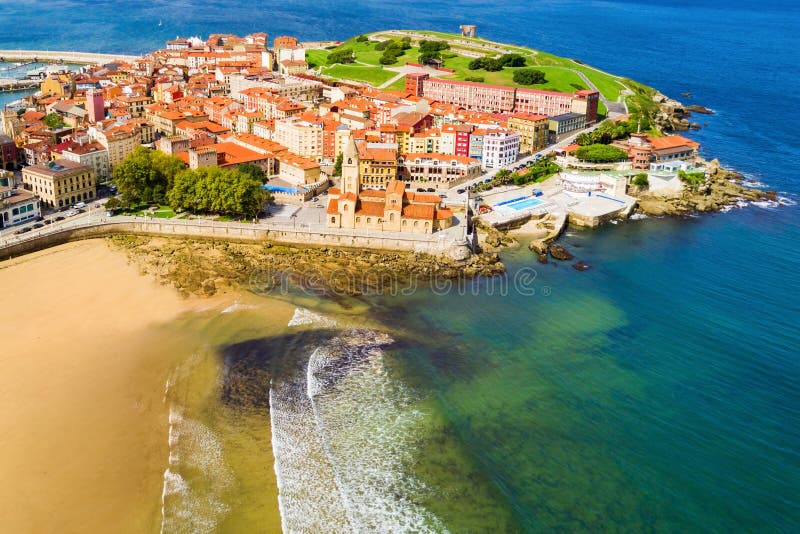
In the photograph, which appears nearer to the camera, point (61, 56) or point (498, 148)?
A: point (498, 148)

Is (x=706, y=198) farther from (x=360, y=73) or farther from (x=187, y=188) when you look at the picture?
(x=360, y=73)

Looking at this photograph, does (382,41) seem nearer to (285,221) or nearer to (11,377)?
(285,221)

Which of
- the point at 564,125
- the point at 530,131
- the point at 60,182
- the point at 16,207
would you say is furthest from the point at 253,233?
the point at 564,125

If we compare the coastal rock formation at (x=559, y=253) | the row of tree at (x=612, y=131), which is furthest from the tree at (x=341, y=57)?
the coastal rock formation at (x=559, y=253)

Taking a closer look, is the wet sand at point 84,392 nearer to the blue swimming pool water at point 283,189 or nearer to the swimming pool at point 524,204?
the blue swimming pool water at point 283,189

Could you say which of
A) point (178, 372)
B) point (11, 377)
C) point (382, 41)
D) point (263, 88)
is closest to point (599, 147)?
point (263, 88)

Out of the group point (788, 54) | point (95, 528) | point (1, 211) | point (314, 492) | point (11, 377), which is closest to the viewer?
point (95, 528)
